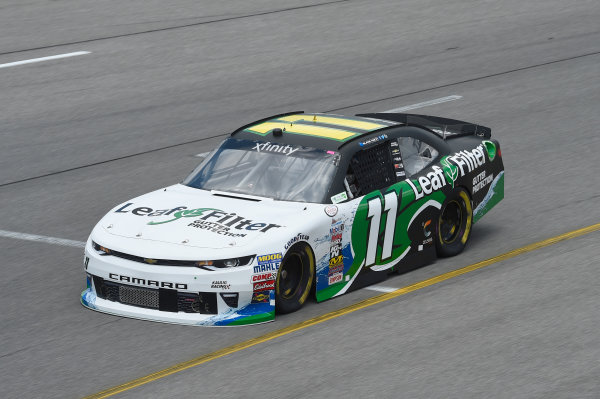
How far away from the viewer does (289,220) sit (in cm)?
954

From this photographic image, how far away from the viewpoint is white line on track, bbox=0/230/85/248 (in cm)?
1177

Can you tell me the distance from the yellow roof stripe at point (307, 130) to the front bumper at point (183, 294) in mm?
1977

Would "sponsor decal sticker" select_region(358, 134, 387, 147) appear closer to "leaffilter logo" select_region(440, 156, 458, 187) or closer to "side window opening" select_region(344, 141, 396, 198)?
"side window opening" select_region(344, 141, 396, 198)

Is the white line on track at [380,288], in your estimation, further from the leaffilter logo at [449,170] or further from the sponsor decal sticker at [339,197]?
the leaffilter logo at [449,170]

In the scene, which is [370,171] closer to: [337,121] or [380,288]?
[337,121]

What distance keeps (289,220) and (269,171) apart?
0.92 meters

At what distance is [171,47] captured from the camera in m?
21.2

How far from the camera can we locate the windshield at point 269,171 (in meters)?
10.1

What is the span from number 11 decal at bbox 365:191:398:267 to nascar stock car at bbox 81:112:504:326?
0.01m

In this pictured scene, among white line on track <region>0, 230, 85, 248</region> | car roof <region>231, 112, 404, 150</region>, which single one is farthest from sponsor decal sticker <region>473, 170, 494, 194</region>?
white line on track <region>0, 230, 85, 248</region>

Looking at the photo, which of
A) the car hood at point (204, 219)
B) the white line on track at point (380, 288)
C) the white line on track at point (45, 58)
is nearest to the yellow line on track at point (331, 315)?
the white line on track at point (380, 288)

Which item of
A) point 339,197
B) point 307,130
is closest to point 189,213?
point 339,197

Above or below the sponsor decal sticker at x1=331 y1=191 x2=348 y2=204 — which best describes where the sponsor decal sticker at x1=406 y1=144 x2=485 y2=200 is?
below

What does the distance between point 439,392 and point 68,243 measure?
5273 mm
